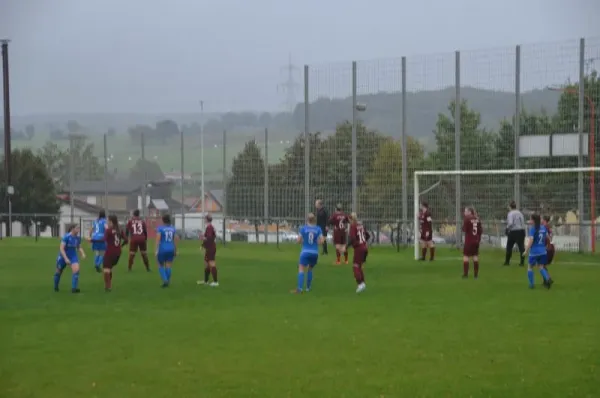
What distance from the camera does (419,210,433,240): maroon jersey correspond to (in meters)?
32.7

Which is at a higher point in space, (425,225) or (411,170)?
(411,170)

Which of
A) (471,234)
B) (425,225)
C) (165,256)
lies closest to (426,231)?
(425,225)

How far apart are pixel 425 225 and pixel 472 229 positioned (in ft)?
24.6

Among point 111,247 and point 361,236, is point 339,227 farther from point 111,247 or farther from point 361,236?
point 111,247

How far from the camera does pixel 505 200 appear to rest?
3738cm

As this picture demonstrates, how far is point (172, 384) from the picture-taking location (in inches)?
468

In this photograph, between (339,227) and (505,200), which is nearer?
(339,227)

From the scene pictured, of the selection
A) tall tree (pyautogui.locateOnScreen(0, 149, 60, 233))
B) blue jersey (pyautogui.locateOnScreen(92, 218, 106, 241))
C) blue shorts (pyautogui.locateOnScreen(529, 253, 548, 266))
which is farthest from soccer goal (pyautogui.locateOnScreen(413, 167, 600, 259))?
tall tree (pyautogui.locateOnScreen(0, 149, 60, 233))

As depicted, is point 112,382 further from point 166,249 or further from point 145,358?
point 166,249

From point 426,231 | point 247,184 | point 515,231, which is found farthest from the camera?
point 247,184

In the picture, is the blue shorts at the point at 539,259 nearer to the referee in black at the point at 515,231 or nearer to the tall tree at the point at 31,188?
the referee in black at the point at 515,231

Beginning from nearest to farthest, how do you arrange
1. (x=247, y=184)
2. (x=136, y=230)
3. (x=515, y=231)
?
(x=136, y=230) → (x=515, y=231) → (x=247, y=184)

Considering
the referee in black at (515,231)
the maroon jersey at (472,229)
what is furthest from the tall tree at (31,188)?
the maroon jersey at (472,229)

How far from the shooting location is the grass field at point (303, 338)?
38.7ft
